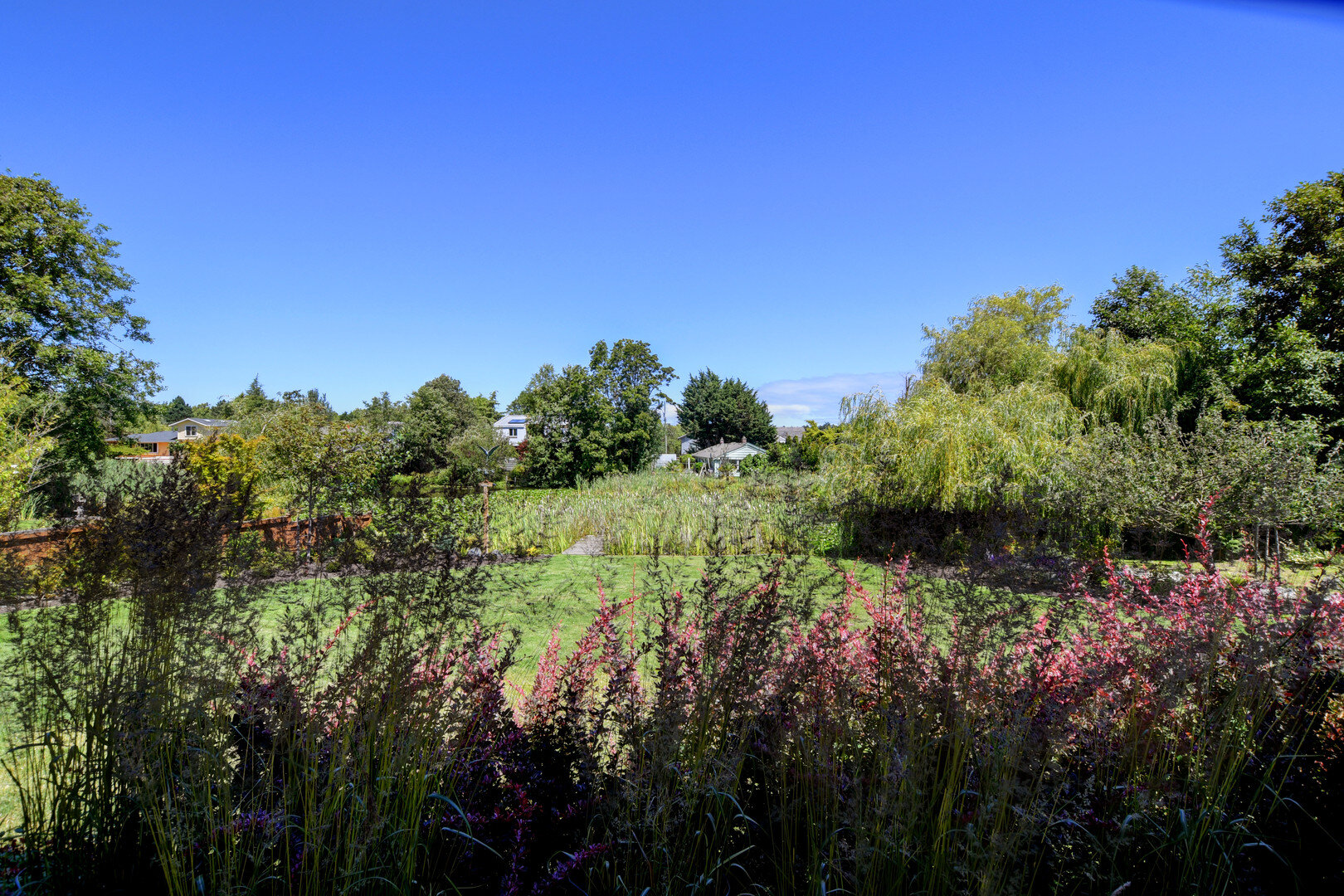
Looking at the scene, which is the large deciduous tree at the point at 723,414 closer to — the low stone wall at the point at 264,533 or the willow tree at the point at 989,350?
the willow tree at the point at 989,350

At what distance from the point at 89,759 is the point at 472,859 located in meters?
1.01

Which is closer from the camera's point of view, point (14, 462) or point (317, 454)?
point (14, 462)

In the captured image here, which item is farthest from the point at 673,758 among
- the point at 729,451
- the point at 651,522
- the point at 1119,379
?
the point at 729,451

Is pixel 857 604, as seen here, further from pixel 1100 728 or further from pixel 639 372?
pixel 639 372

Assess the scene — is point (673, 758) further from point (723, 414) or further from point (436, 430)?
point (723, 414)

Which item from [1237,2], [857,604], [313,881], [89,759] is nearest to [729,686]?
[313,881]

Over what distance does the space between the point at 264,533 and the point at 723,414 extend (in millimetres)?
44298

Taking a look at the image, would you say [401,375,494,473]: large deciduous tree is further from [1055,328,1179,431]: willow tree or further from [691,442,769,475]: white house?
[1055,328,1179,431]: willow tree

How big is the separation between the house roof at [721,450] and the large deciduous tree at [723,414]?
1.26 meters

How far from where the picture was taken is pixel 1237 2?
1224 millimetres

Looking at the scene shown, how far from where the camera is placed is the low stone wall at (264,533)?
→ 2273mm

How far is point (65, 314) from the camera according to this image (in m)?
17.7

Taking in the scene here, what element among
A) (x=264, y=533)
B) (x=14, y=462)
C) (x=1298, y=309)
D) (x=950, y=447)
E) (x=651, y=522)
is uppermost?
(x=1298, y=309)

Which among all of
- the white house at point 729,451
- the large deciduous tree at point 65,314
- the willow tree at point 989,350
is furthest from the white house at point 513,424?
the willow tree at point 989,350
